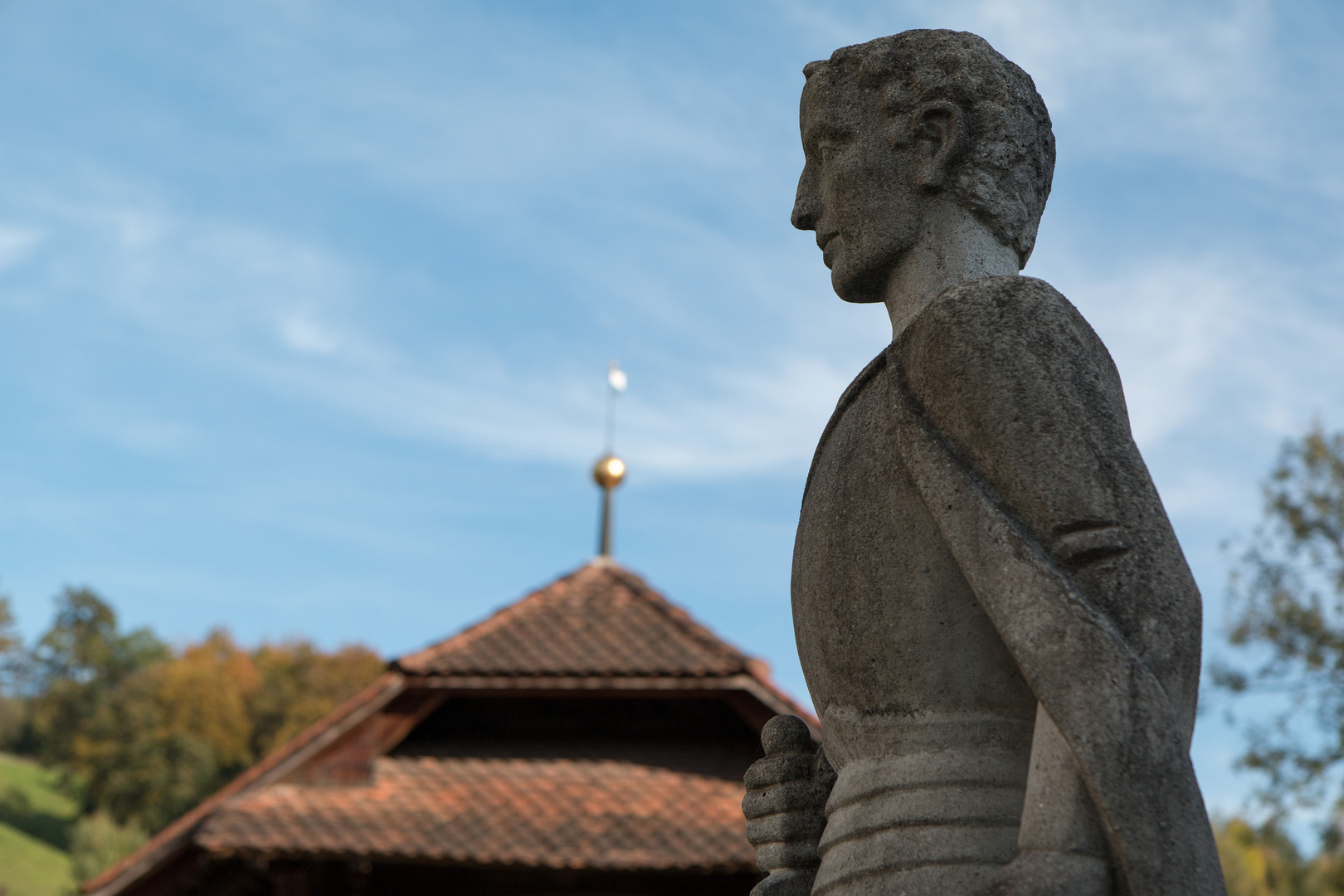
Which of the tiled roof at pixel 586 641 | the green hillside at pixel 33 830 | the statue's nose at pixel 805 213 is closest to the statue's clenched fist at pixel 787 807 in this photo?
the statue's nose at pixel 805 213

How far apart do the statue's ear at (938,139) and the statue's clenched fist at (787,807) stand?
1.15 metres

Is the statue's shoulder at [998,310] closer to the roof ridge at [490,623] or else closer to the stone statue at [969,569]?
the stone statue at [969,569]

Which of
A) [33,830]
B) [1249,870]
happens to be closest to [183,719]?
[33,830]

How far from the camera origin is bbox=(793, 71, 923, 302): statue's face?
2674mm

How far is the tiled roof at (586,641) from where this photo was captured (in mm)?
12312

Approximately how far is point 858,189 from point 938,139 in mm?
185

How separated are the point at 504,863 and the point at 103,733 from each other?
4850 centimetres

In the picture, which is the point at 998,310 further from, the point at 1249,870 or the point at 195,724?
the point at 195,724

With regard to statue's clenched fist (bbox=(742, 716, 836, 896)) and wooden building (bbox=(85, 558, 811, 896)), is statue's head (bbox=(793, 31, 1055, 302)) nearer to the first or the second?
statue's clenched fist (bbox=(742, 716, 836, 896))

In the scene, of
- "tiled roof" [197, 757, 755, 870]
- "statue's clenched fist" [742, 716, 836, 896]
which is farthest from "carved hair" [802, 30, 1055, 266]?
"tiled roof" [197, 757, 755, 870]

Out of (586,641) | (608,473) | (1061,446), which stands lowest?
(1061,446)

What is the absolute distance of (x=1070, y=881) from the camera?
1.91 m

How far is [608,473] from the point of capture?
54.1 ft

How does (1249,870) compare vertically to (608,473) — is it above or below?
below
